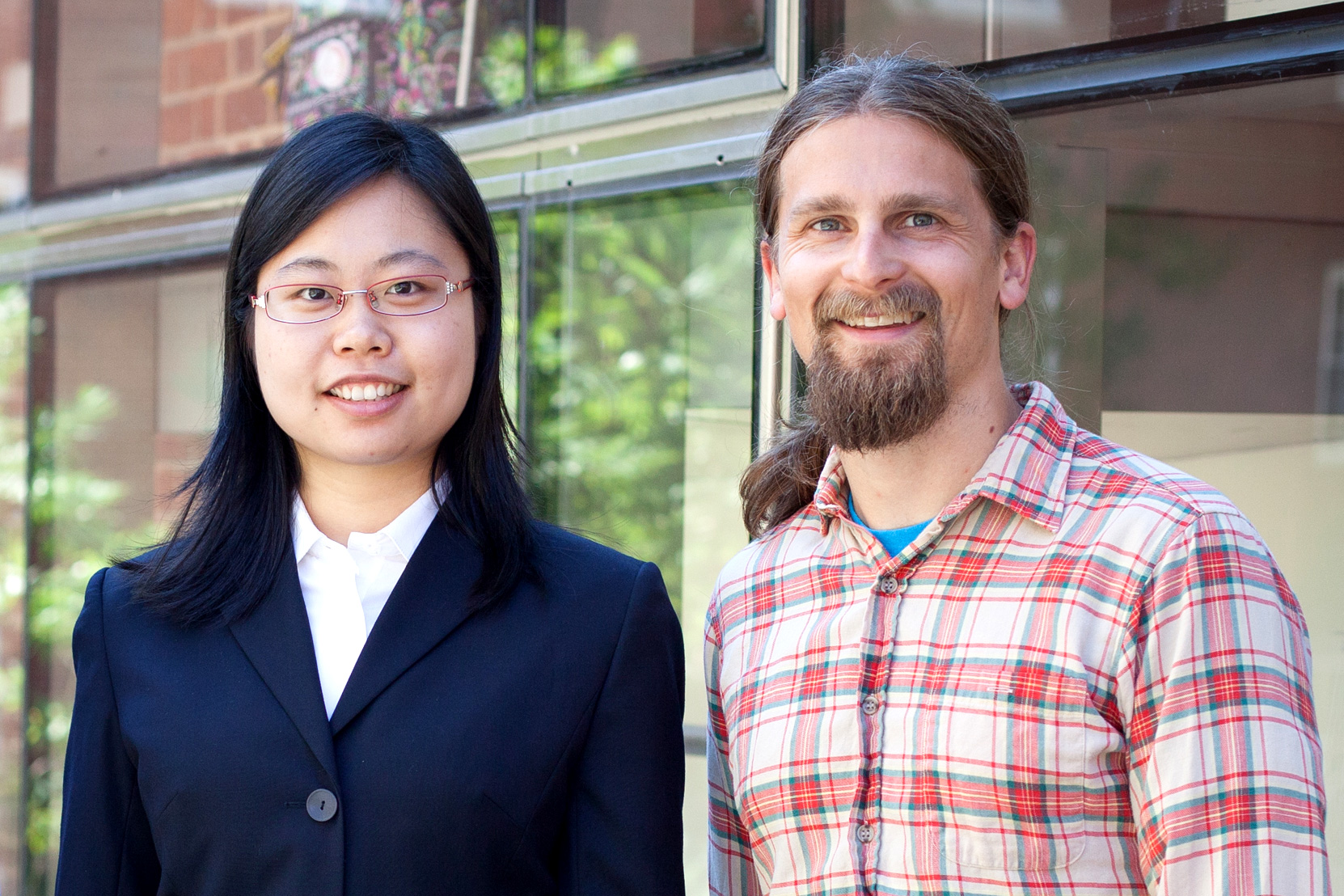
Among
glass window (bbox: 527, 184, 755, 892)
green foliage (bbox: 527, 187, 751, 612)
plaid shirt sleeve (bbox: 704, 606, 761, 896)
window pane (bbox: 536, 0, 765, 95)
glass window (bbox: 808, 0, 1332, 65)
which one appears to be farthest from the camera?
green foliage (bbox: 527, 187, 751, 612)

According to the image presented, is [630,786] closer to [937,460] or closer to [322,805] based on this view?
[322,805]

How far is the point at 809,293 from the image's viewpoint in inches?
76.4

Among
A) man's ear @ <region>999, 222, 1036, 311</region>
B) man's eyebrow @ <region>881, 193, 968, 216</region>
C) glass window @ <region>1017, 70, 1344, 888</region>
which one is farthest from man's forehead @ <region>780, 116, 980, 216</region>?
glass window @ <region>1017, 70, 1344, 888</region>

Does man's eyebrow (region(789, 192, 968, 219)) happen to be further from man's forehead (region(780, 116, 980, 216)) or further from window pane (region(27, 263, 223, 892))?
window pane (region(27, 263, 223, 892))

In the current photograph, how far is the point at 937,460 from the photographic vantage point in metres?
1.91

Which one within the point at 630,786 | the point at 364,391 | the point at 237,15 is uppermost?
the point at 237,15

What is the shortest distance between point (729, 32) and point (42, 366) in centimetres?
298

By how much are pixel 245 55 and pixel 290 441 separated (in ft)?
8.70

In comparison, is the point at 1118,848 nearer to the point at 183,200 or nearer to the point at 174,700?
the point at 174,700

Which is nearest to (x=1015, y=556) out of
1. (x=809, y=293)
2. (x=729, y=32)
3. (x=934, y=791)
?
(x=934, y=791)

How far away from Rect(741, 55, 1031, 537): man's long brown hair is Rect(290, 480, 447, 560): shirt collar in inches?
20.4

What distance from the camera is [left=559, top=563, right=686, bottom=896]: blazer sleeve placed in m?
1.87

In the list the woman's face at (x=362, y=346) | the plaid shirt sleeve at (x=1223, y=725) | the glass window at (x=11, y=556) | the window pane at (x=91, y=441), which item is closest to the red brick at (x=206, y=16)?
the window pane at (x=91, y=441)

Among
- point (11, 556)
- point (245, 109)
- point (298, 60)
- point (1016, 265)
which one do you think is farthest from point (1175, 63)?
point (11, 556)
